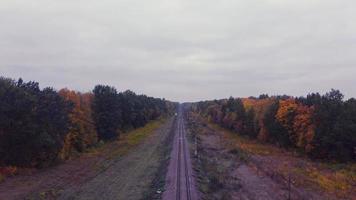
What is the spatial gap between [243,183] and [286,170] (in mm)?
11598

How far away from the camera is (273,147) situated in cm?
8481

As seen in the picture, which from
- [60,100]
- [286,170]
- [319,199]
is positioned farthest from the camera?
[60,100]

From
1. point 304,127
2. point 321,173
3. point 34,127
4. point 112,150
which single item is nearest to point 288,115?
point 304,127

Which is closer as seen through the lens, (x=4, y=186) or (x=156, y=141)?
(x=4, y=186)

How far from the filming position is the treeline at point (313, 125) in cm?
6288

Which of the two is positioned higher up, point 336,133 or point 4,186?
point 336,133

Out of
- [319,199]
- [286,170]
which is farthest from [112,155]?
[319,199]

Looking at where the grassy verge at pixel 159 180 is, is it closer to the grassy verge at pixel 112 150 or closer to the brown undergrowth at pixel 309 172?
the grassy verge at pixel 112 150

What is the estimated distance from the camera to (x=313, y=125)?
232 ft

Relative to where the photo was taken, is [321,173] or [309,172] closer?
[321,173]

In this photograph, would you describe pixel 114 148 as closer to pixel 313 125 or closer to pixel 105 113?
pixel 105 113

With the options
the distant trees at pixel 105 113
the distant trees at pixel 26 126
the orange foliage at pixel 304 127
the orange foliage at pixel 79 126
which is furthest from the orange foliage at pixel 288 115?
the distant trees at pixel 26 126

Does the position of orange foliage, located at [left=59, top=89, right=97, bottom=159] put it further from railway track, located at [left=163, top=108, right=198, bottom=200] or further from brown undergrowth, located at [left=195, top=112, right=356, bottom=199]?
brown undergrowth, located at [left=195, top=112, right=356, bottom=199]

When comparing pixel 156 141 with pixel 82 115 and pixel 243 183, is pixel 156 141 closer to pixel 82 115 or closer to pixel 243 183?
pixel 82 115
